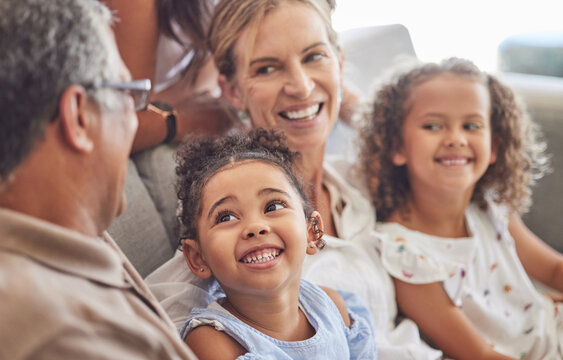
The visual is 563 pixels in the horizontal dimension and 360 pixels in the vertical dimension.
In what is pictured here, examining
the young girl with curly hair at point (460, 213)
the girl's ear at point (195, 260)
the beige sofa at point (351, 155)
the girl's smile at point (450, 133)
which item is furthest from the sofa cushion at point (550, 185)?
the girl's ear at point (195, 260)

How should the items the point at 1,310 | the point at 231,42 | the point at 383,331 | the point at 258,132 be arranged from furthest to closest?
the point at 231,42 → the point at 383,331 → the point at 258,132 → the point at 1,310

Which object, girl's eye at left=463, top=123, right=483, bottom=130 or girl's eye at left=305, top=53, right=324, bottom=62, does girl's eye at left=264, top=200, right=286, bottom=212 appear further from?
girl's eye at left=463, top=123, right=483, bottom=130

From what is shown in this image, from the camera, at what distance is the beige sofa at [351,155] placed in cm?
153

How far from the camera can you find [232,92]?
71.1 inches

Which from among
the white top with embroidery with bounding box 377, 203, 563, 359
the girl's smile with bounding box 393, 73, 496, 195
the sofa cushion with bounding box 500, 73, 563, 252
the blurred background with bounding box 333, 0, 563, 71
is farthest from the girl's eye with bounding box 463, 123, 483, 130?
the blurred background with bounding box 333, 0, 563, 71

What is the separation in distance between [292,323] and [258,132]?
1.47 feet

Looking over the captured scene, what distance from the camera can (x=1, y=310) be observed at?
0.65m

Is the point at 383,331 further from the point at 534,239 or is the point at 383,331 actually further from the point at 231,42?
the point at 231,42

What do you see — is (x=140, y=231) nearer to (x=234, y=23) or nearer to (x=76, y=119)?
(x=234, y=23)

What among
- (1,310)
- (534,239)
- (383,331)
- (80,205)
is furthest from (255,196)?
(534,239)

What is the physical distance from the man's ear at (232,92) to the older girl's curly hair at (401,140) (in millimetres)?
487

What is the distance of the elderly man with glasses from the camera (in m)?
0.66

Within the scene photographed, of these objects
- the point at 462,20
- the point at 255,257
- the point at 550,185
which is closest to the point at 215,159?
the point at 255,257

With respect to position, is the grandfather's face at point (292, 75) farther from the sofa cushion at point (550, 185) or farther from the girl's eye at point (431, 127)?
the sofa cushion at point (550, 185)
